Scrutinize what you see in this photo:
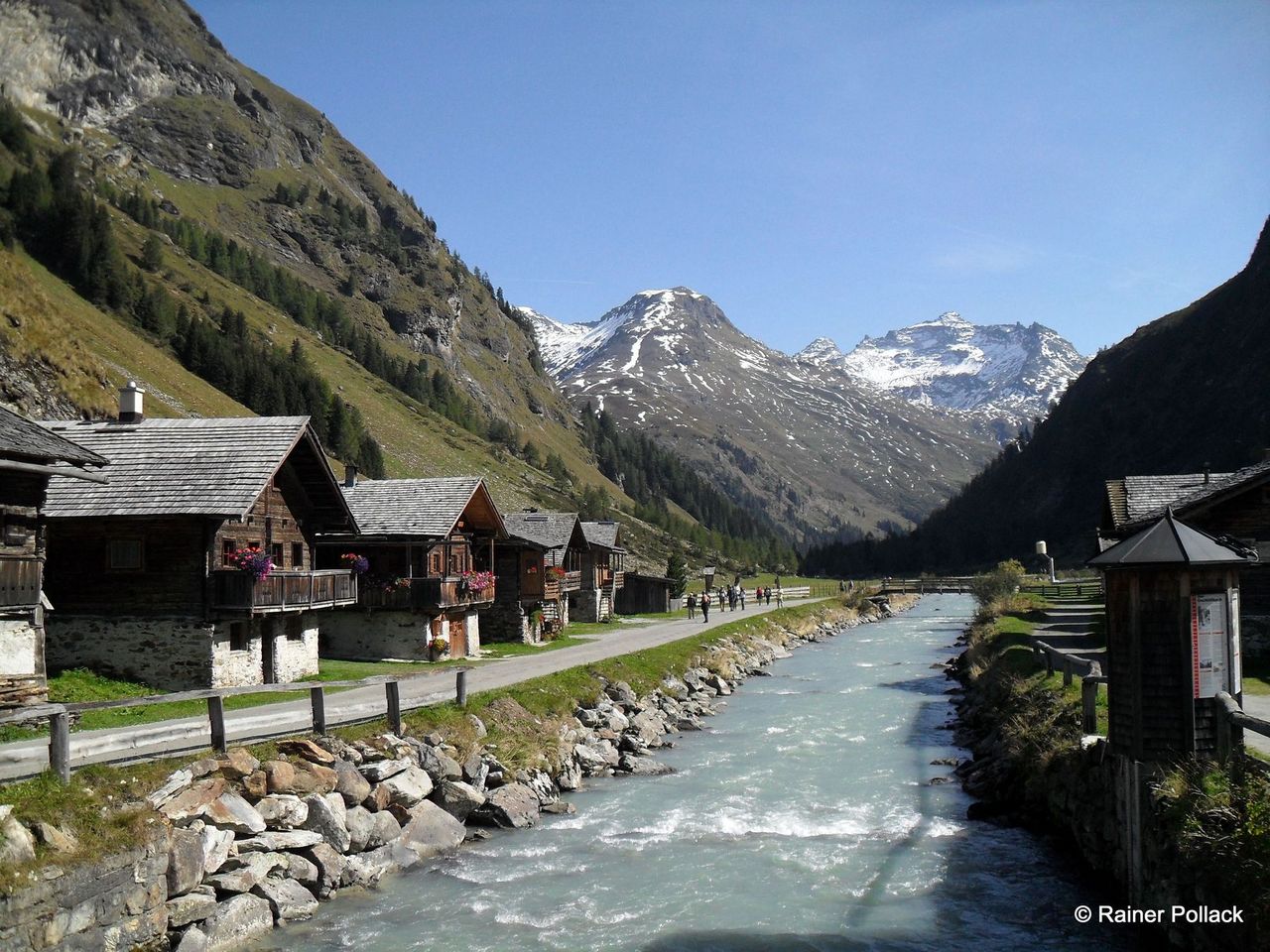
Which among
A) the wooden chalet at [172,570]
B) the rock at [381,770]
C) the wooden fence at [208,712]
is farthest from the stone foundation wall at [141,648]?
the rock at [381,770]

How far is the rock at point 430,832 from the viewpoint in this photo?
20.5 meters

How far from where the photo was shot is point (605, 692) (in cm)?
3609

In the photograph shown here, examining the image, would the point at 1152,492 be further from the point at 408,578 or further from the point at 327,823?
the point at 327,823

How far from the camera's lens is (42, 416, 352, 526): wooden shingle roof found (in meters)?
30.9

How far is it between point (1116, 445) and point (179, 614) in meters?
176

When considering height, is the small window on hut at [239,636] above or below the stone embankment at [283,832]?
above

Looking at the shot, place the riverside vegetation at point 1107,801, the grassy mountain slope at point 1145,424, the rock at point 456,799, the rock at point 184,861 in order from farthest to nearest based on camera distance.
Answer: the grassy mountain slope at point 1145,424
the rock at point 456,799
the rock at point 184,861
the riverside vegetation at point 1107,801

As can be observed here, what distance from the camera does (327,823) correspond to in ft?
62.2

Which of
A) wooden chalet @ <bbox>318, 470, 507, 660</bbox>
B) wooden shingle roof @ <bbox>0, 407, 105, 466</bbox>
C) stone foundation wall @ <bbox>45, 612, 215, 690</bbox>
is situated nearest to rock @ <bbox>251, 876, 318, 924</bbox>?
wooden shingle roof @ <bbox>0, 407, 105, 466</bbox>

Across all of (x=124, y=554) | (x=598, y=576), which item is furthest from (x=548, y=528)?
(x=124, y=554)

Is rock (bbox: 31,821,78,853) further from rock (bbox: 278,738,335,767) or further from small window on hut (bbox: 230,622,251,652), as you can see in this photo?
small window on hut (bbox: 230,622,251,652)

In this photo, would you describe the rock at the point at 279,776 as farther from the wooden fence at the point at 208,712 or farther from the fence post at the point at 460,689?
the fence post at the point at 460,689

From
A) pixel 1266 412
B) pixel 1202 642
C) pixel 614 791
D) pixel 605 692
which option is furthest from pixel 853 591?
pixel 1202 642

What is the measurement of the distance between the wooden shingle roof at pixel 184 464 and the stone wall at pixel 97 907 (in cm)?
1642
